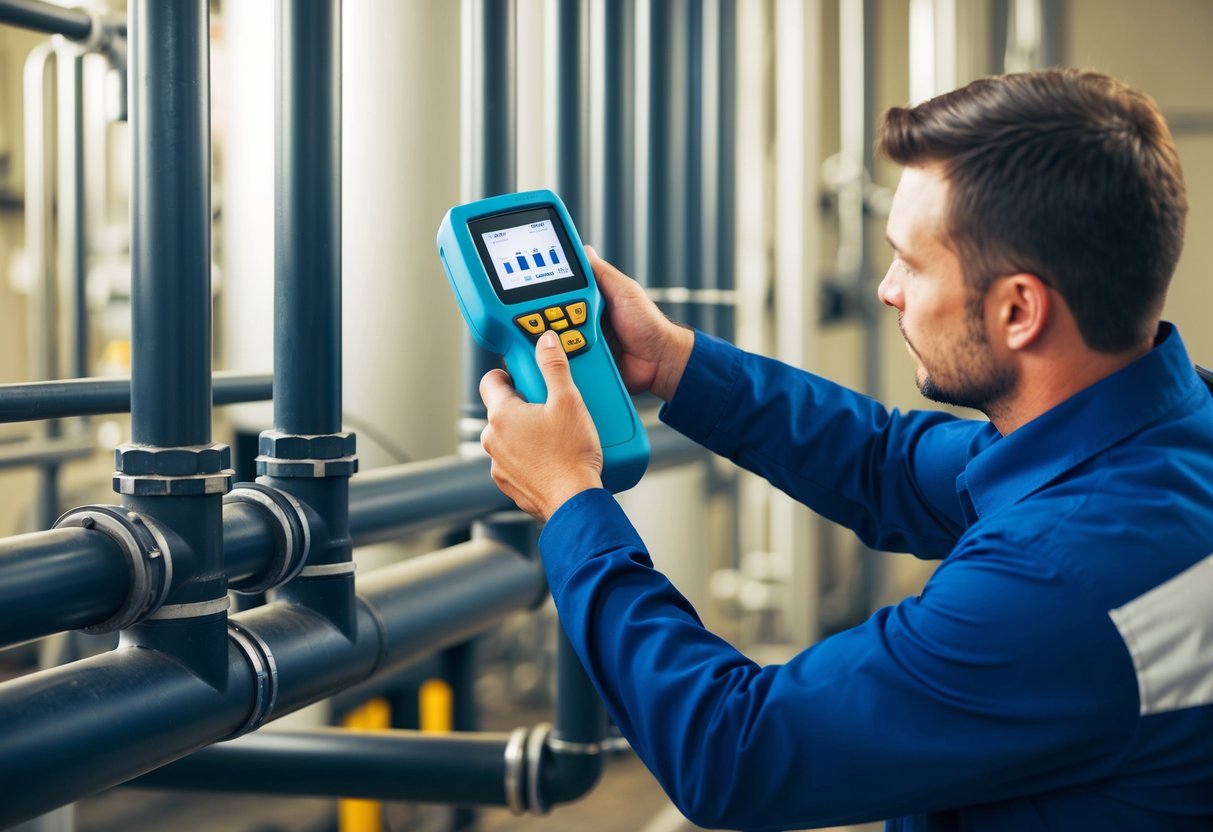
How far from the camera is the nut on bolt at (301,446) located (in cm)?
85

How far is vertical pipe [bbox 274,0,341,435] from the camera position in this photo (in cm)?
82

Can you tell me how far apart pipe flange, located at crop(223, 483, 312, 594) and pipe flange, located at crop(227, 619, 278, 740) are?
4 cm

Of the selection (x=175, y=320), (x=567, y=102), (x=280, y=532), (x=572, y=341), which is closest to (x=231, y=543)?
(x=280, y=532)

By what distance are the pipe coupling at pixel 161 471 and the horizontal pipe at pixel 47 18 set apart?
43 centimetres

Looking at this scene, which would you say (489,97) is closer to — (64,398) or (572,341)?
(572,341)

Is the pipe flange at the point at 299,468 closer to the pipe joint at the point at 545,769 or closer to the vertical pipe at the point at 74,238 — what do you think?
the pipe joint at the point at 545,769

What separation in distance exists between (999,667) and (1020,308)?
231mm

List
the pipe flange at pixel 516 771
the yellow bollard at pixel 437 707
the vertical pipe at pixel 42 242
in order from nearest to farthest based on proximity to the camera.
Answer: the pipe flange at pixel 516 771 → the yellow bollard at pixel 437 707 → the vertical pipe at pixel 42 242

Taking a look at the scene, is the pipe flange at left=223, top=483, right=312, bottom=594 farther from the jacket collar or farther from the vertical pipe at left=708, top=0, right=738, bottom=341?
the vertical pipe at left=708, top=0, right=738, bottom=341

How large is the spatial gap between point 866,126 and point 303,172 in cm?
260

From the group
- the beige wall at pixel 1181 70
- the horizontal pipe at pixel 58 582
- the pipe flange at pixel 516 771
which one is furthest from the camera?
the beige wall at pixel 1181 70

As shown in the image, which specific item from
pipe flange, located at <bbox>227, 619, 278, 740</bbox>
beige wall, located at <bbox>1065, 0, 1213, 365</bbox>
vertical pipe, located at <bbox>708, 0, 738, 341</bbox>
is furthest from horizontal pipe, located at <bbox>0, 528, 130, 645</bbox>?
beige wall, located at <bbox>1065, 0, 1213, 365</bbox>

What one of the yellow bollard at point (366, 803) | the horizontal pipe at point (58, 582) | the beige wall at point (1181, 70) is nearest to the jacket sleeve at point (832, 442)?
the horizontal pipe at point (58, 582)

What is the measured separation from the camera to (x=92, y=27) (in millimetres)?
1192
